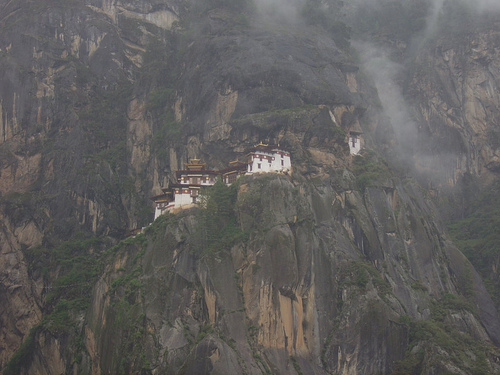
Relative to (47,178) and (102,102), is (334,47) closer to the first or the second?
(102,102)

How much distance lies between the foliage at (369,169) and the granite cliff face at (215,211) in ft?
0.77

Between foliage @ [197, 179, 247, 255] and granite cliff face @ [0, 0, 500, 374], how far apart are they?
18 cm

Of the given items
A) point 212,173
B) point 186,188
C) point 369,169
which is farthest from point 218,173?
point 369,169

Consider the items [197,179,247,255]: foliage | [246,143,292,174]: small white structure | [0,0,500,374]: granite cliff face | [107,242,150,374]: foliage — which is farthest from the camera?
[246,143,292,174]: small white structure

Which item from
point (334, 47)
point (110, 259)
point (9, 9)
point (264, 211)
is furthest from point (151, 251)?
point (9, 9)

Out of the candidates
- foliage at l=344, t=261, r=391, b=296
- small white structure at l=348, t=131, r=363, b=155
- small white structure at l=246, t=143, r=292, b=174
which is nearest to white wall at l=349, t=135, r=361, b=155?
small white structure at l=348, t=131, r=363, b=155

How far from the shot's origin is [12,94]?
6931 centimetres

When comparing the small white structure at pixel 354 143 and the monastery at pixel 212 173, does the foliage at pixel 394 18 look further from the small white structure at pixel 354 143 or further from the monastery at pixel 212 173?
the monastery at pixel 212 173

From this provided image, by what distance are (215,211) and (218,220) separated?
0.81 metres

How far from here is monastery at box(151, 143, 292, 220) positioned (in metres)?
56.2

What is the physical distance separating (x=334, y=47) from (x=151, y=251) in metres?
35.8

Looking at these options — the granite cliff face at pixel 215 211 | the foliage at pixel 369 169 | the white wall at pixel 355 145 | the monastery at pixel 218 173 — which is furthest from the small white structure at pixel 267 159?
the white wall at pixel 355 145

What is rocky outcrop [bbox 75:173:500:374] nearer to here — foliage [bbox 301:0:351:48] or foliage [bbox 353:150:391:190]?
foliage [bbox 353:150:391:190]

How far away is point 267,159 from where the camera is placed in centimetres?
5678
